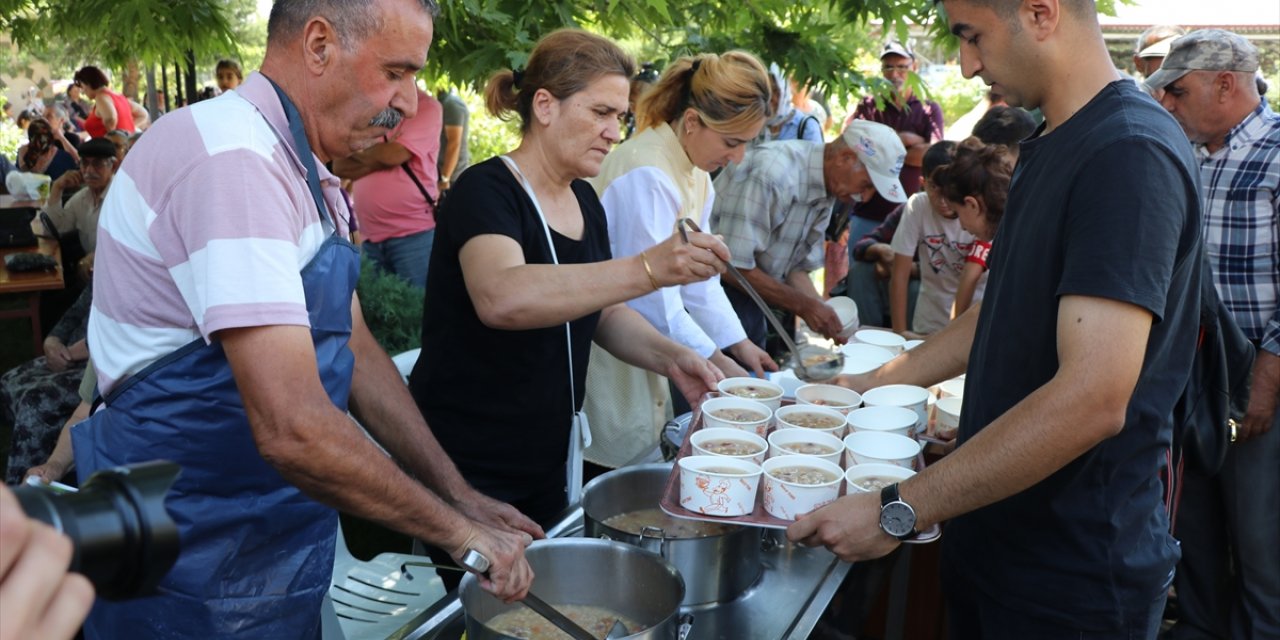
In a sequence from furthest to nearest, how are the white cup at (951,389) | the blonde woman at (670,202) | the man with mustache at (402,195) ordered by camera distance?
the man with mustache at (402,195)
the white cup at (951,389)
the blonde woman at (670,202)

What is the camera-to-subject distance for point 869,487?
213 centimetres

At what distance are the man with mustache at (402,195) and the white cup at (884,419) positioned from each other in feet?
11.7

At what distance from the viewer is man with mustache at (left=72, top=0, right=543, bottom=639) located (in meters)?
1.42

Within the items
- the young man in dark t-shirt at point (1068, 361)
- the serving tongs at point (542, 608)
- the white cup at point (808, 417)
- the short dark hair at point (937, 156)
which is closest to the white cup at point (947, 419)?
the white cup at point (808, 417)

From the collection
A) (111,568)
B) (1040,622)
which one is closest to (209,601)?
(111,568)

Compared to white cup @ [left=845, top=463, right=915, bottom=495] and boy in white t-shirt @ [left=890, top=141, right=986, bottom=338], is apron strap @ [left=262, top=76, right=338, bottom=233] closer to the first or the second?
white cup @ [left=845, top=463, right=915, bottom=495]

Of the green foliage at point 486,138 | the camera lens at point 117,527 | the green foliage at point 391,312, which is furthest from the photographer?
the green foliage at point 486,138

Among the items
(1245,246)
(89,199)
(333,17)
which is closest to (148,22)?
(89,199)

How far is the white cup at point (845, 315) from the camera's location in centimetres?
418

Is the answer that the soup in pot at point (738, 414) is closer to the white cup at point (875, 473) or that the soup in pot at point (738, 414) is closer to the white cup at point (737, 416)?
the white cup at point (737, 416)

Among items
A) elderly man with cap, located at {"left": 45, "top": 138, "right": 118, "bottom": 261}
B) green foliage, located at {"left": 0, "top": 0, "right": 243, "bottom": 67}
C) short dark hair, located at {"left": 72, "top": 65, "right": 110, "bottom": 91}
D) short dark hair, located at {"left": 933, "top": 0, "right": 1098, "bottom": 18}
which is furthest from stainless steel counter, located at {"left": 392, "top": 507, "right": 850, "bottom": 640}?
short dark hair, located at {"left": 72, "top": 65, "right": 110, "bottom": 91}

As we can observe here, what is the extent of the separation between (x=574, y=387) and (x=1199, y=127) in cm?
254

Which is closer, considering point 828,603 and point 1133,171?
point 1133,171

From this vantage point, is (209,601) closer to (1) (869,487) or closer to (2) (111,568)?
(2) (111,568)
